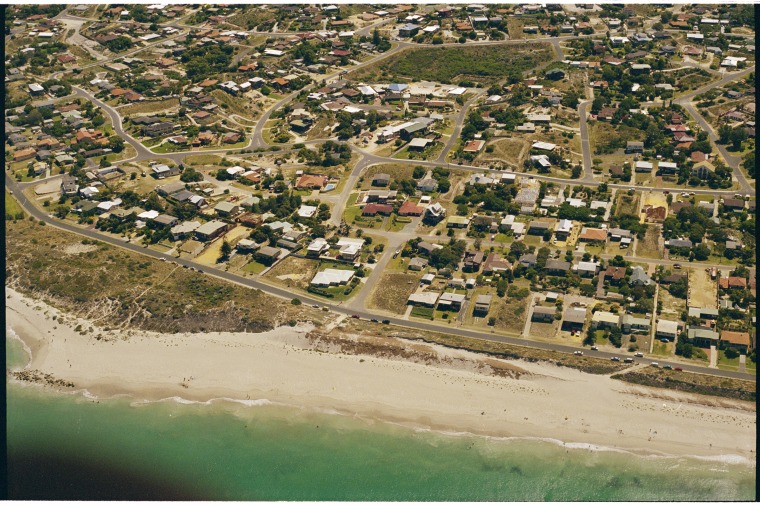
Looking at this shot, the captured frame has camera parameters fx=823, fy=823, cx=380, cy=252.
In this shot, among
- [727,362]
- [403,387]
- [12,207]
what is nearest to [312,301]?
[403,387]

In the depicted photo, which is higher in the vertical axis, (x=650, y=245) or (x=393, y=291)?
(x=650, y=245)

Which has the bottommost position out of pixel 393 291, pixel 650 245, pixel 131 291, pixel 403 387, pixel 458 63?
pixel 403 387

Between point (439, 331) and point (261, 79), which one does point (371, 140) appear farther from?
point (439, 331)

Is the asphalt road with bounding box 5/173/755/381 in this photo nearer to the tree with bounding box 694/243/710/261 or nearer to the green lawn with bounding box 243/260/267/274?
the green lawn with bounding box 243/260/267/274

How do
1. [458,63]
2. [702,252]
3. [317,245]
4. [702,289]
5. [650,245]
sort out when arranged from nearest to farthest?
[702,289], [702,252], [650,245], [317,245], [458,63]

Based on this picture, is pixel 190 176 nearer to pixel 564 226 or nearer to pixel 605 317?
pixel 564 226

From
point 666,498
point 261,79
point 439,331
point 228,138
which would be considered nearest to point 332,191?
point 228,138

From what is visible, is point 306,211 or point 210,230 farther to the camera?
point 306,211

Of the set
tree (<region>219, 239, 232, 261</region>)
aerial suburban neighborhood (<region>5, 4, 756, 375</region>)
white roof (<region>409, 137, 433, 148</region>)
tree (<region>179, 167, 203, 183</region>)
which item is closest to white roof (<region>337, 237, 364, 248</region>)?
aerial suburban neighborhood (<region>5, 4, 756, 375</region>)
